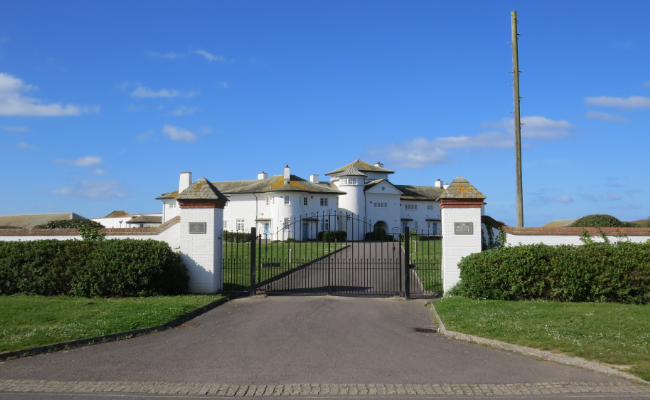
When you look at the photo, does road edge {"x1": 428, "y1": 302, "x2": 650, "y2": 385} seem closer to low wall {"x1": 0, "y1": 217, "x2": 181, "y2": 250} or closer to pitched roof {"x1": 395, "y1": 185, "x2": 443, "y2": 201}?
low wall {"x1": 0, "y1": 217, "x2": 181, "y2": 250}

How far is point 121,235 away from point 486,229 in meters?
10.1

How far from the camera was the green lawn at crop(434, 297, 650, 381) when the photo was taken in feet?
25.2

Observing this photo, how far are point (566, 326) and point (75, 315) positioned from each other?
31.3 ft

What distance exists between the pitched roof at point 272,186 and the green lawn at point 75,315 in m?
39.6

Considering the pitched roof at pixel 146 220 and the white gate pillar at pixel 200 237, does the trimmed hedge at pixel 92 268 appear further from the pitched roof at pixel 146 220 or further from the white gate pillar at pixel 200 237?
the pitched roof at pixel 146 220

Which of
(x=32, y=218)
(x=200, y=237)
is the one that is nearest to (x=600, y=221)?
(x=200, y=237)

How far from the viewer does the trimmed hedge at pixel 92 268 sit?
13125mm

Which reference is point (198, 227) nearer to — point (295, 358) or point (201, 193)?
point (201, 193)

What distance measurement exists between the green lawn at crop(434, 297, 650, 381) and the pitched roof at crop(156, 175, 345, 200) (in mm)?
40707

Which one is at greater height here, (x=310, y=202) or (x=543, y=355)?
(x=310, y=202)

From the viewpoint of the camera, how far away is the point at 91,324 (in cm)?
978

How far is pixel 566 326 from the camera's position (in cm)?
952

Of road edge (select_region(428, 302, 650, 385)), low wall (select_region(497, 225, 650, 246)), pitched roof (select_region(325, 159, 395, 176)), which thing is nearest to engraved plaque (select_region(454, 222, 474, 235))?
low wall (select_region(497, 225, 650, 246))

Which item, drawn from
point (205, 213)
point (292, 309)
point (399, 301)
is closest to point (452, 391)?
point (292, 309)
